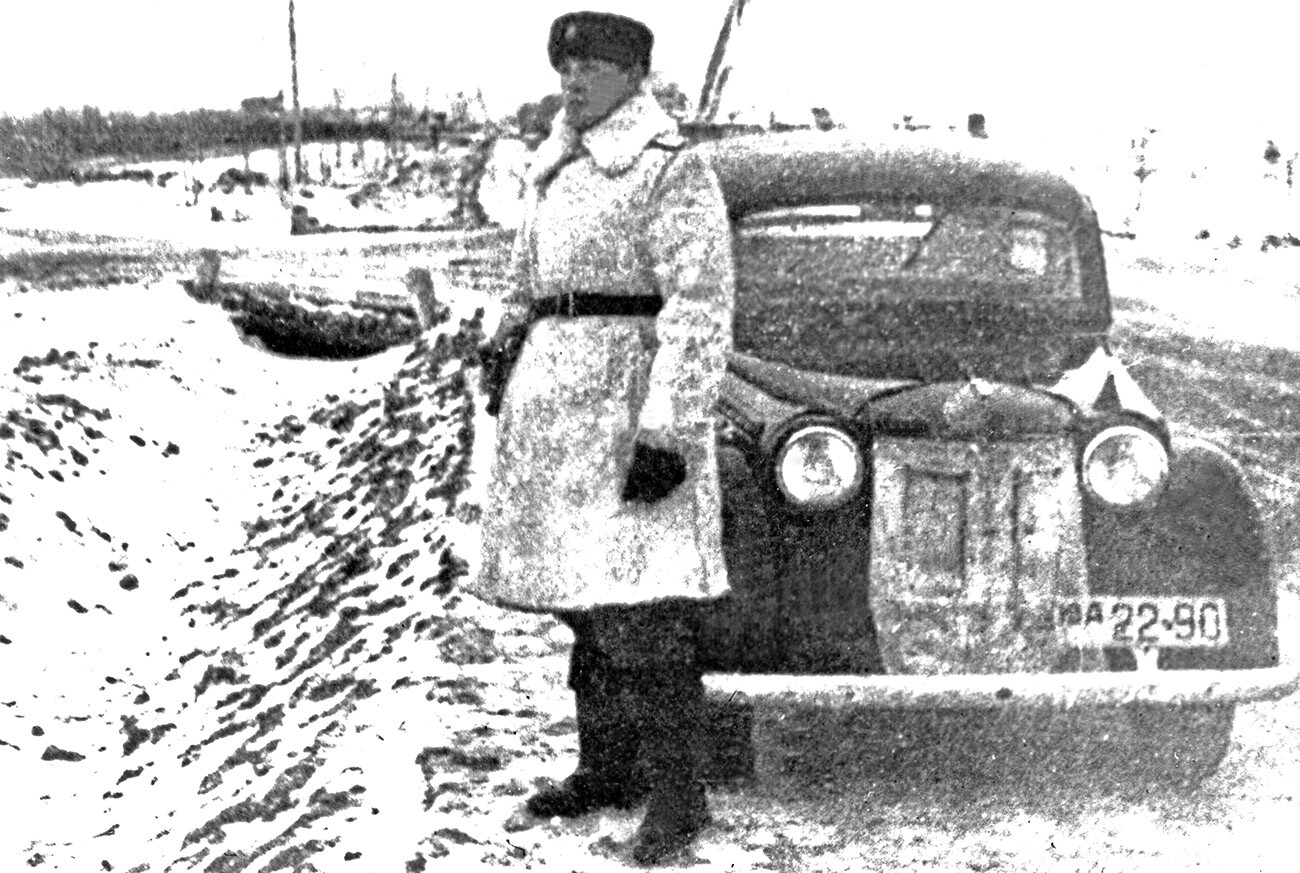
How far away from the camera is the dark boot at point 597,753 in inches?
134

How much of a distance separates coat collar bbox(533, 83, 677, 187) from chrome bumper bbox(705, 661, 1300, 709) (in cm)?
115

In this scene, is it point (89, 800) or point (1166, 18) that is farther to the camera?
point (1166, 18)

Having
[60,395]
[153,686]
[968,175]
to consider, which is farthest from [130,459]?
[968,175]

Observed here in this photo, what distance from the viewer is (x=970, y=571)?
340 cm

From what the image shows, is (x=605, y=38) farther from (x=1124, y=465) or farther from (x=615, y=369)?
(x=1124, y=465)

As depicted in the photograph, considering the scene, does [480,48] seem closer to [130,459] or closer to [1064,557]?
[1064,557]

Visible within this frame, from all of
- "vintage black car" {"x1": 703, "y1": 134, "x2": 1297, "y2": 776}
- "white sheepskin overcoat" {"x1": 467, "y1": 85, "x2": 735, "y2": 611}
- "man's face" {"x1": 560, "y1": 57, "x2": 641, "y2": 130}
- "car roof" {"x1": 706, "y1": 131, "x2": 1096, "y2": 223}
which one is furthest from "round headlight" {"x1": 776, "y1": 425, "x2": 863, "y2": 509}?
"car roof" {"x1": 706, "y1": 131, "x2": 1096, "y2": 223}

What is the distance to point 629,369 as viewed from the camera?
322 centimetres

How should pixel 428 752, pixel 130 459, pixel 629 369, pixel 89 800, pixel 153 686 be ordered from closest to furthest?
1. pixel 629 369
2. pixel 428 752
3. pixel 89 800
4. pixel 153 686
5. pixel 130 459

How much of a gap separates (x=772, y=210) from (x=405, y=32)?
6.26 feet

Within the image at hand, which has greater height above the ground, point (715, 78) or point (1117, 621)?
point (715, 78)

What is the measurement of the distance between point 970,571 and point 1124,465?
436 millimetres

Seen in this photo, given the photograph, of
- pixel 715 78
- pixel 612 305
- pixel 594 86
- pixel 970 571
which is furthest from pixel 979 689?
pixel 715 78

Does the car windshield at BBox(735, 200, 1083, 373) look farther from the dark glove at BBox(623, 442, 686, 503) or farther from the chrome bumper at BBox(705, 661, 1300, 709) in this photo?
the chrome bumper at BBox(705, 661, 1300, 709)
